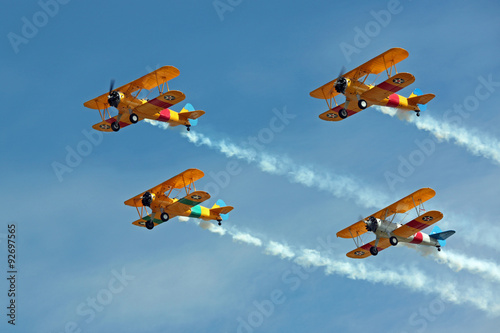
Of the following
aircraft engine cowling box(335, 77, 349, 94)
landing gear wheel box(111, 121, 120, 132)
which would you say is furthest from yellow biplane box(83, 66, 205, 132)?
aircraft engine cowling box(335, 77, 349, 94)

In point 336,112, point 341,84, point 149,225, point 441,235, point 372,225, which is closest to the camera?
point 341,84

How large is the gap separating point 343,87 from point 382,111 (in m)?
5.58

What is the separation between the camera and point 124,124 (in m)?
57.5

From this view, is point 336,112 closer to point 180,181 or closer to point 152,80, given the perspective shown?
point 180,181

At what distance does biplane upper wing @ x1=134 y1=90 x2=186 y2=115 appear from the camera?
5356 centimetres

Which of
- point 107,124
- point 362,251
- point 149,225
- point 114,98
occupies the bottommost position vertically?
point 362,251

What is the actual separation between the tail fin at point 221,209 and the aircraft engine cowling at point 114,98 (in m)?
8.49

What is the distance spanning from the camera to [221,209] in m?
58.5

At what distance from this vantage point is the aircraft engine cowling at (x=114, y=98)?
54.8 meters

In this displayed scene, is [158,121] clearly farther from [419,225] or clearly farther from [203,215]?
[419,225]

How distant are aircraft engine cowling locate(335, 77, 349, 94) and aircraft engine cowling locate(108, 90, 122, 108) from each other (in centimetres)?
1161

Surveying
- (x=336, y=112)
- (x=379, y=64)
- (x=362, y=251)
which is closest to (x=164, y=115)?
(x=336, y=112)

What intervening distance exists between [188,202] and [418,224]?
12.3 m

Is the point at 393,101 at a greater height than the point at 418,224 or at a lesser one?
greater
